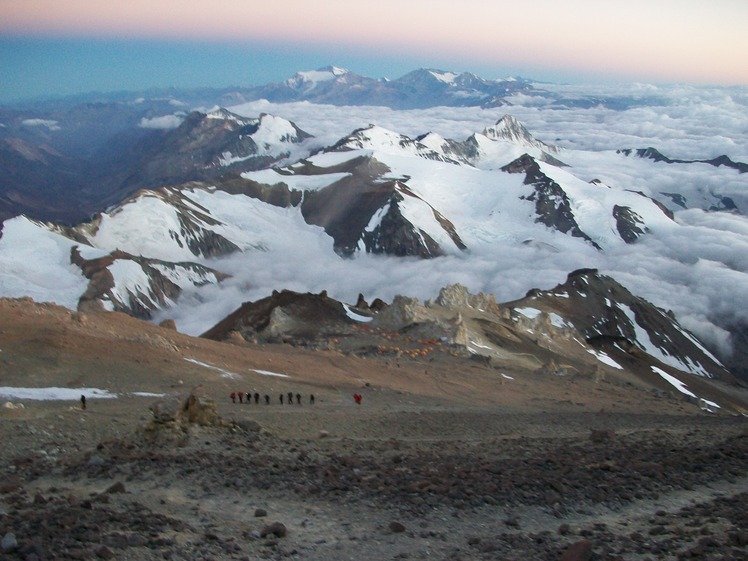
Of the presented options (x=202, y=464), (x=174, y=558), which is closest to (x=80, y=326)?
(x=202, y=464)

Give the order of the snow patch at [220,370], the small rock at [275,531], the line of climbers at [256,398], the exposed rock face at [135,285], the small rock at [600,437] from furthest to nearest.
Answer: the exposed rock face at [135,285], the snow patch at [220,370], the line of climbers at [256,398], the small rock at [600,437], the small rock at [275,531]

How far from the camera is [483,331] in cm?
7112

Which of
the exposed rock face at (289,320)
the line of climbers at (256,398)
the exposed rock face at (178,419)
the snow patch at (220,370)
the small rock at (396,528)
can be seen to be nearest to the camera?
the small rock at (396,528)

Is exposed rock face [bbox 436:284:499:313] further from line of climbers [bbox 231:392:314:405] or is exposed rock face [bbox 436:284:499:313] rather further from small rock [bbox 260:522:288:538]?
small rock [bbox 260:522:288:538]

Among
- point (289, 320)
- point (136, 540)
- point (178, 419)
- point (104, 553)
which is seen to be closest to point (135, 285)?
point (289, 320)

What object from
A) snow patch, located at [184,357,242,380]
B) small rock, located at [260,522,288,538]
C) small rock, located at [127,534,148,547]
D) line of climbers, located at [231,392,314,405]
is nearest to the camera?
small rock, located at [127,534,148,547]

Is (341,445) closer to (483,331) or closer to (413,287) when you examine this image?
(483,331)

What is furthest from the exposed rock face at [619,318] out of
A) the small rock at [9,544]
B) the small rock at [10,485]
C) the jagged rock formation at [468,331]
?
the small rock at [9,544]

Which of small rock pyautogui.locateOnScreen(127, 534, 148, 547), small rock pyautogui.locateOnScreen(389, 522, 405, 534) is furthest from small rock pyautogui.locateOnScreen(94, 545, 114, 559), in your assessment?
small rock pyautogui.locateOnScreen(389, 522, 405, 534)

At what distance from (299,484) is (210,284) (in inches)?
6578

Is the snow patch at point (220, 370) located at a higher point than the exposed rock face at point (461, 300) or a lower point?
higher

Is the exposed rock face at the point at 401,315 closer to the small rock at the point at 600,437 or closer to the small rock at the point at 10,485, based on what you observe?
the small rock at the point at 600,437

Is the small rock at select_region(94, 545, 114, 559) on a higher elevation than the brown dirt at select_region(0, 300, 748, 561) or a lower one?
higher

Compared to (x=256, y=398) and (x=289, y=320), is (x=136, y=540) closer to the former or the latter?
(x=256, y=398)
